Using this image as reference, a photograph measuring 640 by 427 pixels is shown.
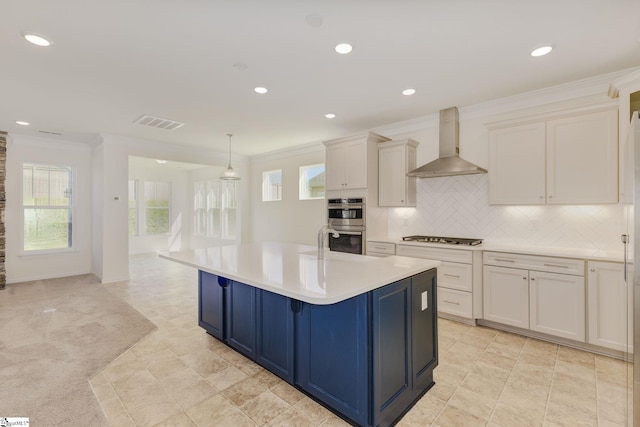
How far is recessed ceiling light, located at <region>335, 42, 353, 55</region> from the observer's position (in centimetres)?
237

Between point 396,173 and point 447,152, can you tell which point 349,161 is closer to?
point 396,173

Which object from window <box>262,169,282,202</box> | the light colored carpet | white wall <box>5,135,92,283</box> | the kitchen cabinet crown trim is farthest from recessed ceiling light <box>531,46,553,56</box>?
white wall <box>5,135,92,283</box>

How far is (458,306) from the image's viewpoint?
3.46 metres

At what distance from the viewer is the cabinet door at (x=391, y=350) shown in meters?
1.74

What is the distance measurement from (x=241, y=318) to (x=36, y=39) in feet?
9.00

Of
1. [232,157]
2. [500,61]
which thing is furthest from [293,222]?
[500,61]

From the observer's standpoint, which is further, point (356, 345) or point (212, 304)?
point (212, 304)

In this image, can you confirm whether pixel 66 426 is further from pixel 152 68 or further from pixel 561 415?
pixel 561 415

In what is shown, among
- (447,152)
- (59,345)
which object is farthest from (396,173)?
(59,345)

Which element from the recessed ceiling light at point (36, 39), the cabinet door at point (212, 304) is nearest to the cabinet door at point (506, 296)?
the cabinet door at point (212, 304)

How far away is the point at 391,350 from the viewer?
185 cm

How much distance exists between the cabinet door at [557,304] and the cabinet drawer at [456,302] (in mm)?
587

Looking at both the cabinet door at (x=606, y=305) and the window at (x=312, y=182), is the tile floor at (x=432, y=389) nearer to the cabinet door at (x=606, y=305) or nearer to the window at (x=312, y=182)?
the cabinet door at (x=606, y=305)

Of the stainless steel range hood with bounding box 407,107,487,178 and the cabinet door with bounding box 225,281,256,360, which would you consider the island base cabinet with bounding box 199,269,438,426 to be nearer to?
the cabinet door with bounding box 225,281,256,360
